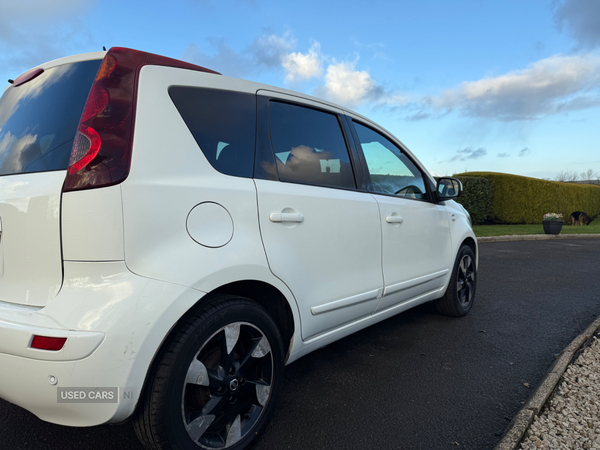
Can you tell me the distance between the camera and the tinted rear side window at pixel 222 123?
1.85 m

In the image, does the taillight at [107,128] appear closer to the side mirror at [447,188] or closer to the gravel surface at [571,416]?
the gravel surface at [571,416]

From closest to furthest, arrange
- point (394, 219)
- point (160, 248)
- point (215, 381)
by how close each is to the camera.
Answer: point (160, 248), point (215, 381), point (394, 219)

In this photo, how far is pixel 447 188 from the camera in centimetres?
371

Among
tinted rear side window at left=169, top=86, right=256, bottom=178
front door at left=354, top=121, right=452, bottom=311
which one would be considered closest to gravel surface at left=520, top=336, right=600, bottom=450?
front door at left=354, top=121, right=452, bottom=311

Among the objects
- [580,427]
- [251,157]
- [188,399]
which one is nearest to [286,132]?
[251,157]

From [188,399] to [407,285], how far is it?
188 centimetres

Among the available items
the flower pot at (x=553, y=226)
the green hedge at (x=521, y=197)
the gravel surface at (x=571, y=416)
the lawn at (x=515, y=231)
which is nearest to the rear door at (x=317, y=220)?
the gravel surface at (x=571, y=416)

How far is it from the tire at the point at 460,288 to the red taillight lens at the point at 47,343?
10.9ft

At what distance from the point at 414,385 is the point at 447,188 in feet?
5.95

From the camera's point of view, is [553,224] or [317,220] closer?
[317,220]

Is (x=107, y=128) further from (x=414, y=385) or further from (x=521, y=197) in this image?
(x=521, y=197)

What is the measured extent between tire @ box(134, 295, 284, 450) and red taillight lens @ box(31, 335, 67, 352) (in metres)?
0.34

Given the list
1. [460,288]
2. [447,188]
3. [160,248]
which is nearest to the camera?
[160,248]

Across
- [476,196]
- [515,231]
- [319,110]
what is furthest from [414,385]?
[476,196]
